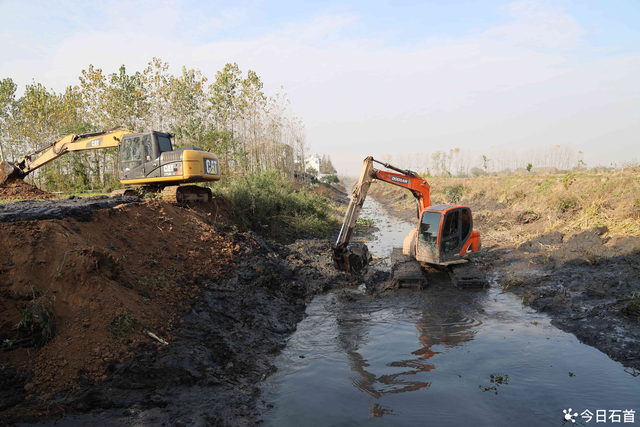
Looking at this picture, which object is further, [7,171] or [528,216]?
[528,216]

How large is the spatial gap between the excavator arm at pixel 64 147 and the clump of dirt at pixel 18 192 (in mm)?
213

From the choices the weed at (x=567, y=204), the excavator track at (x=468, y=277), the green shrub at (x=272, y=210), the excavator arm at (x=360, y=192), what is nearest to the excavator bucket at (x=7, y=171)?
the green shrub at (x=272, y=210)

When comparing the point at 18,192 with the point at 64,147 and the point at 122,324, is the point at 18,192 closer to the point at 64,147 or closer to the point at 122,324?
the point at 64,147

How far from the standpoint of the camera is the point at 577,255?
39.3ft

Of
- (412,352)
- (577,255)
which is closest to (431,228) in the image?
(412,352)

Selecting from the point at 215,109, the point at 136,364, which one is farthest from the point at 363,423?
the point at 215,109

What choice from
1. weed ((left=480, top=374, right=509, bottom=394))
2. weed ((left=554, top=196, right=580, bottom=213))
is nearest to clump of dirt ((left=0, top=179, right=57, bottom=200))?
weed ((left=480, top=374, right=509, bottom=394))

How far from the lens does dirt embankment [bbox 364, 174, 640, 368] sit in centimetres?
775

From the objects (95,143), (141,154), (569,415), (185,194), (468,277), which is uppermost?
(95,143)

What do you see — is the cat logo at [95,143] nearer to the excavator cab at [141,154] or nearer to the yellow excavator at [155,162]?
the yellow excavator at [155,162]

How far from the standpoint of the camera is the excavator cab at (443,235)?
10875mm

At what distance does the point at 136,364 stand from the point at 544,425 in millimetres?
5607

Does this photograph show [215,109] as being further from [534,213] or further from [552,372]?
[552,372]

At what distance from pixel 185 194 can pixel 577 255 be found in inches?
509
